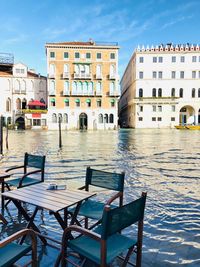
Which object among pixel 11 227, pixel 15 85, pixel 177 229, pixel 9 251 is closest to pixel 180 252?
pixel 177 229

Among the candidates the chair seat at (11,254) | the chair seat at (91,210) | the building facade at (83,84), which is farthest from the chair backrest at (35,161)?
the building facade at (83,84)

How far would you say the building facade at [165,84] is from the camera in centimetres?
5194

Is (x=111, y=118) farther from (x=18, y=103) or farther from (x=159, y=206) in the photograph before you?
(x=159, y=206)

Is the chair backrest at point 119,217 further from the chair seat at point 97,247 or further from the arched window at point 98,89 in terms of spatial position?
the arched window at point 98,89

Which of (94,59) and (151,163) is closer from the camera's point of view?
(151,163)

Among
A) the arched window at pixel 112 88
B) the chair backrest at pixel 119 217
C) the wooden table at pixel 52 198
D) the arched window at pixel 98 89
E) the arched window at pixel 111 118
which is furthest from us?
the arched window at pixel 111 118

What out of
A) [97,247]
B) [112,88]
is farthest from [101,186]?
[112,88]

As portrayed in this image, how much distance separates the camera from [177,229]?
4.21 m

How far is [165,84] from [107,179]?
5227 centimetres

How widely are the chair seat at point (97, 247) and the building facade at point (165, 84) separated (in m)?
50.8

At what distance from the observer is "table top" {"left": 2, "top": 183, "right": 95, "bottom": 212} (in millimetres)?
2934

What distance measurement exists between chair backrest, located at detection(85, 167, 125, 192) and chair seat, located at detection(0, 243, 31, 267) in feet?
5.44

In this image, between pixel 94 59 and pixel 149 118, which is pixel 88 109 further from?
pixel 149 118

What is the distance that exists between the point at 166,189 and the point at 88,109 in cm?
3999
